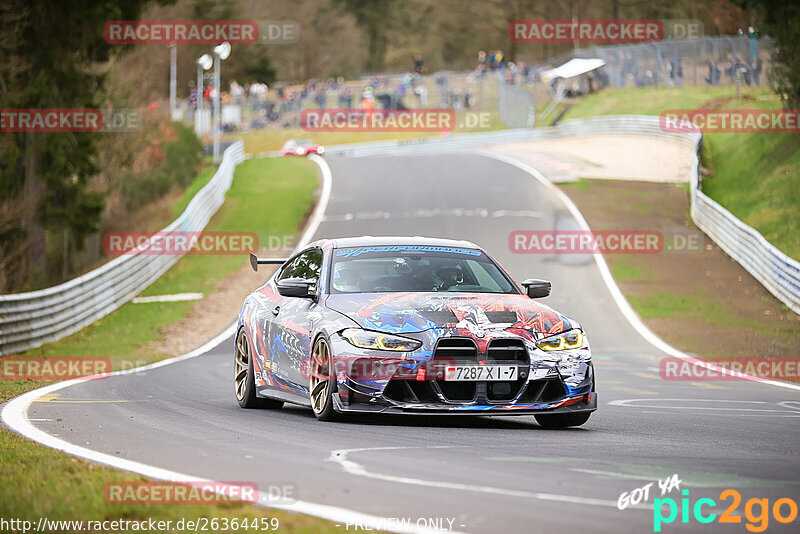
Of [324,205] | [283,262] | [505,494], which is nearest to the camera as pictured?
[505,494]

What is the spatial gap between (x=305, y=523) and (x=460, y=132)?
72.4 m

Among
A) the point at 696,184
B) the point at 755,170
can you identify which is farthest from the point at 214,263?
the point at 755,170

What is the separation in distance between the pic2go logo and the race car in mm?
3113

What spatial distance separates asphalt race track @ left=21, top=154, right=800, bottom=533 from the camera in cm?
600

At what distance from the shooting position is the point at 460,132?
77.2 m

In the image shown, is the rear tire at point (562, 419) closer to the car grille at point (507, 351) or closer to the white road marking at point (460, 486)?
the car grille at point (507, 351)

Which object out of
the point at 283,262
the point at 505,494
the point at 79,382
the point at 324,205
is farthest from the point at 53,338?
the point at 324,205

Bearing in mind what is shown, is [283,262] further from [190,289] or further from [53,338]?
[190,289]

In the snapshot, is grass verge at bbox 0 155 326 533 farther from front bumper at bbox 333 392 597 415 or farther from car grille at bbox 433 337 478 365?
car grille at bbox 433 337 478 365

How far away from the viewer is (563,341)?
962cm

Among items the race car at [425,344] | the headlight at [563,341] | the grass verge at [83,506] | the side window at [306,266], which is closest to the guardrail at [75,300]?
the side window at [306,266]

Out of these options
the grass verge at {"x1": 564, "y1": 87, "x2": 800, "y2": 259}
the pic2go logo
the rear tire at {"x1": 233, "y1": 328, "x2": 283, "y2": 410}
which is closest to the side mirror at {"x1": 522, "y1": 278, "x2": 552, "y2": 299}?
the rear tire at {"x1": 233, "y1": 328, "x2": 283, "y2": 410}

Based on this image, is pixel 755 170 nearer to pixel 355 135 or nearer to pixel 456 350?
pixel 456 350

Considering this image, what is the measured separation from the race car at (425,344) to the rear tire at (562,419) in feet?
0.03
